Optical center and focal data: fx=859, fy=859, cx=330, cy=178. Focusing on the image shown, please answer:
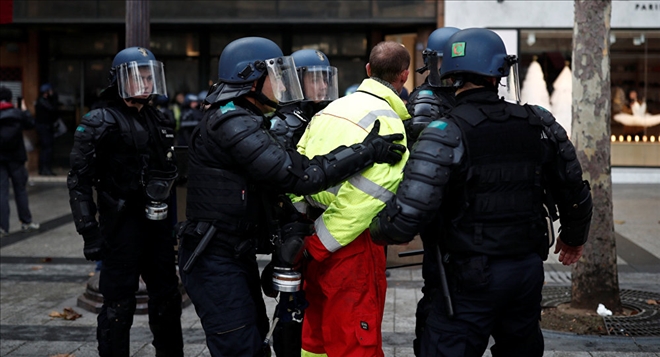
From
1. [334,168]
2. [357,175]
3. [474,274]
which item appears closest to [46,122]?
[357,175]

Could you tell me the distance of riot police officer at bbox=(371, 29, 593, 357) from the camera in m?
3.64

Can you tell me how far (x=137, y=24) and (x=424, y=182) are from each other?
4.36 m

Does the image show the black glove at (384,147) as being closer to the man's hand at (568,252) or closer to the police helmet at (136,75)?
the man's hand at (568,252)

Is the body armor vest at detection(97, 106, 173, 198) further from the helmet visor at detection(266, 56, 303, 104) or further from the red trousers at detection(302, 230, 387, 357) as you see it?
the red trousers at detection(302, 230, 387, 357)

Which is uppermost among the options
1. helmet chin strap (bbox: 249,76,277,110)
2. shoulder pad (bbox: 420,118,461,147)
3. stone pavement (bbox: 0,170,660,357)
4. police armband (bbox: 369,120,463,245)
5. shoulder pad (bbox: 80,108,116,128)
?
helmet chin strap (bbox: 249,76,277,110)

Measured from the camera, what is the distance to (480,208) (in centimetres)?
368

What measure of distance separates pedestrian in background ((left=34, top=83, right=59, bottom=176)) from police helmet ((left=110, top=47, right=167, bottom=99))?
12.8 m

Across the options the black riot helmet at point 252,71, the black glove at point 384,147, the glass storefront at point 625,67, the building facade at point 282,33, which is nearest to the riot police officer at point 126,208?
the black riot helmet at point 252,71

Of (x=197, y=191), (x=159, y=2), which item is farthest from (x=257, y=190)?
(x=159, y=2)

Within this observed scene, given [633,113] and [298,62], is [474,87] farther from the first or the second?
[633,113]

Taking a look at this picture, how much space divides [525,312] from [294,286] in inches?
43.0

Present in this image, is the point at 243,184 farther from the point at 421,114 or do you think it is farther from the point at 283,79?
the point at 421,114

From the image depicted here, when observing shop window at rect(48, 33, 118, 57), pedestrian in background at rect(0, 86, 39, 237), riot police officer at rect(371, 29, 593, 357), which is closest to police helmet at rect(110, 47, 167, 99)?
riot police officer at rect(371, 29, 593, 357)

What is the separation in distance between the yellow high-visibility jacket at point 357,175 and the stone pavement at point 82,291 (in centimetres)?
185
